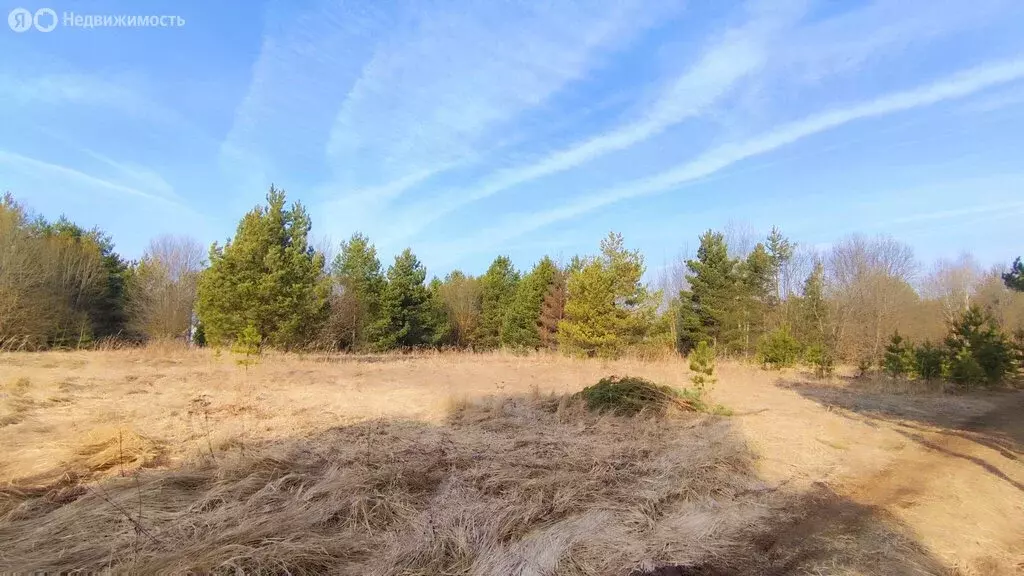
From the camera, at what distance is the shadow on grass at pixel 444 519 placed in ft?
9.80

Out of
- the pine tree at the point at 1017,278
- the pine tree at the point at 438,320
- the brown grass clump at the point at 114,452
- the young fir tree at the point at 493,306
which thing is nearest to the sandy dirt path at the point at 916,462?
the pine tree at the point at 1017,278

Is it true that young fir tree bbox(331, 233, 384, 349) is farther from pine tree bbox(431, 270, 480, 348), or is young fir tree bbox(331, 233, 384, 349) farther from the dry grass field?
the dry grass field

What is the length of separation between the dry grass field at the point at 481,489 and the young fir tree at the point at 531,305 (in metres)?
28.0

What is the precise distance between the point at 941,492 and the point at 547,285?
→ 32.2m

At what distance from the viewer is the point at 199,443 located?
18.2ft

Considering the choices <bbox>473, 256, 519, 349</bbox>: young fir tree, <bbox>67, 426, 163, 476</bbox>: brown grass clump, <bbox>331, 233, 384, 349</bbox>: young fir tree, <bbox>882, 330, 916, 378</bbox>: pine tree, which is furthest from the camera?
<bbox>473, 256, 519, 349</bbox>: young fir tree

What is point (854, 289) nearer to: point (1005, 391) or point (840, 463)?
point (1005, 391)

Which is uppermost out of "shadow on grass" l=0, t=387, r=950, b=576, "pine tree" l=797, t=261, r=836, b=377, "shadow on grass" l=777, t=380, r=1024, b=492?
"pine tree" l=797, t=261, r=836, b=377

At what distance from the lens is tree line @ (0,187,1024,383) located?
21.0 m

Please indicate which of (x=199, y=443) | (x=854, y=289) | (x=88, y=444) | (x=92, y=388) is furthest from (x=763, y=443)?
(x=854, y=289)

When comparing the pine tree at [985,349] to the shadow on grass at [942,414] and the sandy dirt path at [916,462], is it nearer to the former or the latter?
the shadow on grass at [942,414]

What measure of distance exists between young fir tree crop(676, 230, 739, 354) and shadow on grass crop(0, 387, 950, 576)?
26193 millimetres

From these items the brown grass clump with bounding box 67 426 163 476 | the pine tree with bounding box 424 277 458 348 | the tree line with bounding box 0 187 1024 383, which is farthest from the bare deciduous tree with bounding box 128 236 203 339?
the brown grass clump with bounding box 67 426 163 476

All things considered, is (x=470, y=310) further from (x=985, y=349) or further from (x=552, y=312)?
(x=985, y=349)
